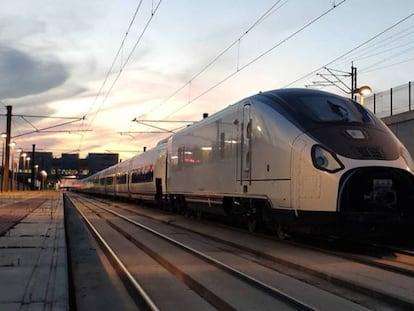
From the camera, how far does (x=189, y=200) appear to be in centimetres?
2328

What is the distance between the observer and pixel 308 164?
12398 mm

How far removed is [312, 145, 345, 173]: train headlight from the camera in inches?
471

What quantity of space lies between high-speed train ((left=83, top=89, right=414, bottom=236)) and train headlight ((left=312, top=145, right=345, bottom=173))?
0.8 inches

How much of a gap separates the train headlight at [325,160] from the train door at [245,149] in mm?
3199

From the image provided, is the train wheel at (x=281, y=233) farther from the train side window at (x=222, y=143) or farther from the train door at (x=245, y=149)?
the train side window at (x=222, y=143)

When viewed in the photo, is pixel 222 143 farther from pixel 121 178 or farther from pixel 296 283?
pixel 121 178

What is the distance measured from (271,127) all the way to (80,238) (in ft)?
24.3

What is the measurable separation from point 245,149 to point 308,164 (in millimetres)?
3538

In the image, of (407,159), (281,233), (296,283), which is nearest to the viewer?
(296,283)

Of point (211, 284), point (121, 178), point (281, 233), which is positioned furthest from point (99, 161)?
point (211, 284)

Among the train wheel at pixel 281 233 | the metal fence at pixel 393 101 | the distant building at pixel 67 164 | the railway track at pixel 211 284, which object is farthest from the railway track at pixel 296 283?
the distant building at pixel 67 164

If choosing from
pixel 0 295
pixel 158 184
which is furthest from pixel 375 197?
pixel 158 184

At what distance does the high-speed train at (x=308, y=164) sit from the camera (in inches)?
468

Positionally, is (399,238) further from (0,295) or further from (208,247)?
(0,295)
